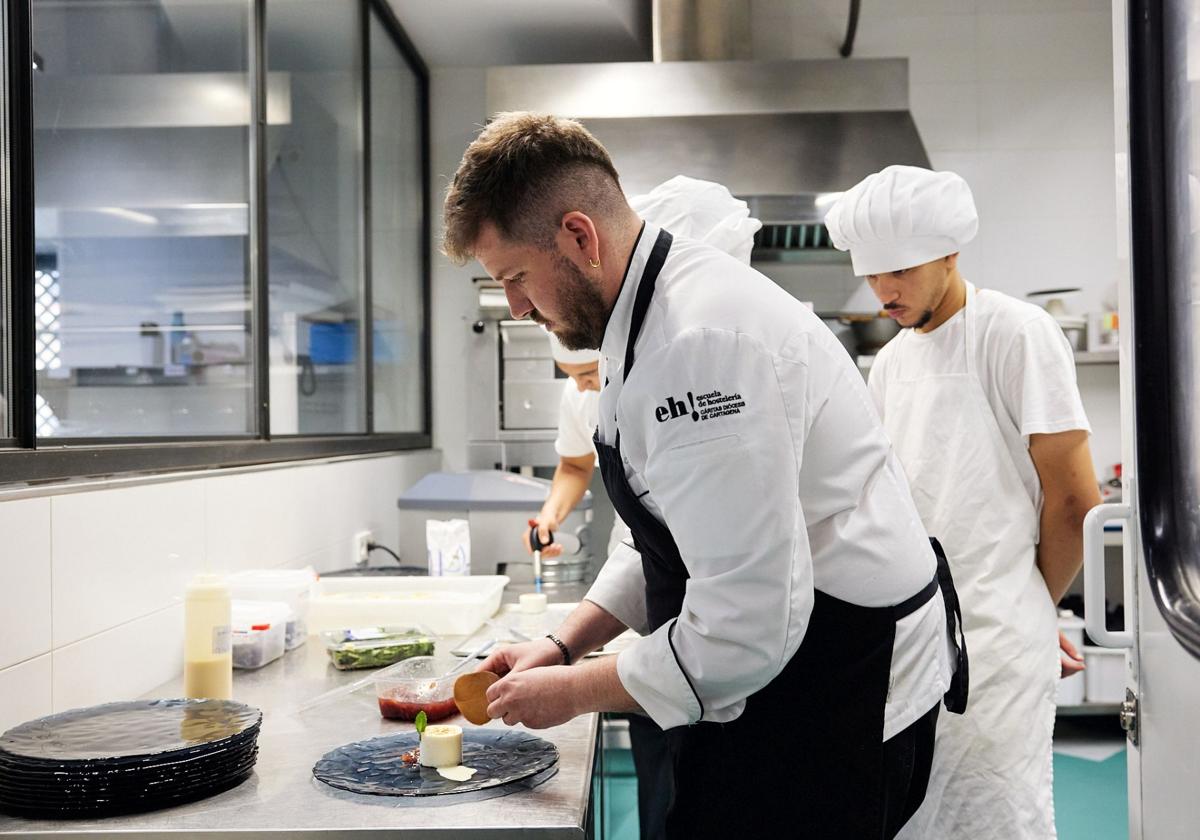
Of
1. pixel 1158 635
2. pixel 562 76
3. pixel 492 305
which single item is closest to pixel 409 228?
pixel 492 305

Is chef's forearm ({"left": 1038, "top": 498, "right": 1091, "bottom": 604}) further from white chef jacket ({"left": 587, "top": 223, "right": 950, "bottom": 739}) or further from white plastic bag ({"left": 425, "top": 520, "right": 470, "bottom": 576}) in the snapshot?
white plastic bag ({"left": 425, "top": 520, "right": 470, "bottom": 576})

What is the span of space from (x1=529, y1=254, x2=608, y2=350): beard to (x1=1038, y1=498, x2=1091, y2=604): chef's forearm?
1.05m

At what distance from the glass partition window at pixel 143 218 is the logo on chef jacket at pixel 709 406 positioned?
115cm

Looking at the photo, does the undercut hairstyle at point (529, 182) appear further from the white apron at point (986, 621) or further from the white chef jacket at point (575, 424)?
the white chef jacket at point (575, 424)

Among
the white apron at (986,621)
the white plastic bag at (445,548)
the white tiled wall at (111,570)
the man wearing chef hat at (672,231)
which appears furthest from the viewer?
the white plastic bag at (445,548)

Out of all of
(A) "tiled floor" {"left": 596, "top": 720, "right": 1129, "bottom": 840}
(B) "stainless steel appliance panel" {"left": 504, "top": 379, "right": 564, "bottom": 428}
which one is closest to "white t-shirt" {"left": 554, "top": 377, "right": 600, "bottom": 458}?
(A) "tiled floor" {"left": 596, "top": 720, "right": 1129, "bottom": 840}

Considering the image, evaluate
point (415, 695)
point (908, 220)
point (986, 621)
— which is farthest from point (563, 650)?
point (908, 220)

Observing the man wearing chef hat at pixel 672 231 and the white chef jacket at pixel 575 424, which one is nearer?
the man wearing chef hat at pixel 672 231

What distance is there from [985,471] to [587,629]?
87 cm

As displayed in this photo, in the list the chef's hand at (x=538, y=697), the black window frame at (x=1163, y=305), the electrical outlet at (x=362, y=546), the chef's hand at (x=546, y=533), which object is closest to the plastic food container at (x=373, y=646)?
the chef's hand at (x=538, y=697)

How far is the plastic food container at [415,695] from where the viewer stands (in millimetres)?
1542

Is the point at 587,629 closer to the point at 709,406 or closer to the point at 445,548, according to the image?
the point at 709,406

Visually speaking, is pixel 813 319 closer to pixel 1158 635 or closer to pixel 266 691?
pixel 1158 635

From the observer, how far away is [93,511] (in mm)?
1614
